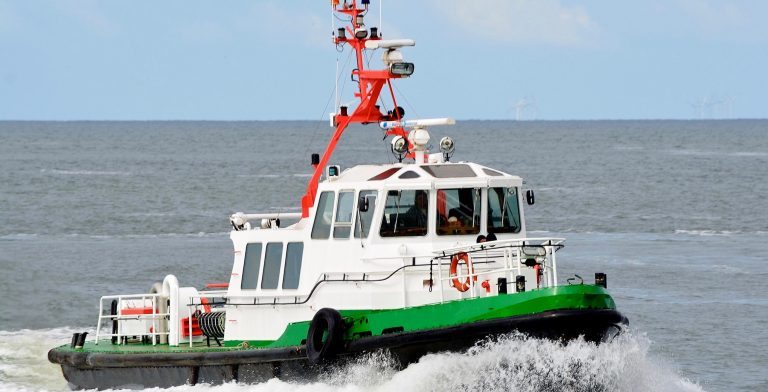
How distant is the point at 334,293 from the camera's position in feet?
56.4

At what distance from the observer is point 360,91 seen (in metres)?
18.6

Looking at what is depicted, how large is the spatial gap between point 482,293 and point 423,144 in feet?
7.43

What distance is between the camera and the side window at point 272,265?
18.0 metres

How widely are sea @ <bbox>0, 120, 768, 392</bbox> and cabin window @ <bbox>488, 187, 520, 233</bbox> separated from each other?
2.22 meters

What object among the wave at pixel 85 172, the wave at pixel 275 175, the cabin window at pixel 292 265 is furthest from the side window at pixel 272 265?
the wave at pixel 85 172

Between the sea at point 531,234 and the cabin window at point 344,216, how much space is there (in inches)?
69.2

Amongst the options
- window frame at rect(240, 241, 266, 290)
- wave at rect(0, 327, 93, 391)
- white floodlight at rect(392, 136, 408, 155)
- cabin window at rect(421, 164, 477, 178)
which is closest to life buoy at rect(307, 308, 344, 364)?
window frame at rect(240, 241, 266, 290)

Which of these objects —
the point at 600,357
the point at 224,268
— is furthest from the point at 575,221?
the point at 600,357

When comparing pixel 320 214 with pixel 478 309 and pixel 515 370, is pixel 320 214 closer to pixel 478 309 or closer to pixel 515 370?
pixel 478 309

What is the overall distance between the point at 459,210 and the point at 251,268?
9.03 ft

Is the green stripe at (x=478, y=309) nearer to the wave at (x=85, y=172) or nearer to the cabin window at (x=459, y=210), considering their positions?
the cabin window at (x=459, y=210)

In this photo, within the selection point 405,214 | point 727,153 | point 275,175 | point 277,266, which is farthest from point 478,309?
point 727,153

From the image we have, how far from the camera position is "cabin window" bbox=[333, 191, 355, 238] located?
17453 mm

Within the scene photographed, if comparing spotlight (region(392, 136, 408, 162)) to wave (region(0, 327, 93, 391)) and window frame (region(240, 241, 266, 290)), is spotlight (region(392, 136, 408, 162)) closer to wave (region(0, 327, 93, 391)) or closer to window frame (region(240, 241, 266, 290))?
window frame (region(240, 241, 266, 290))
